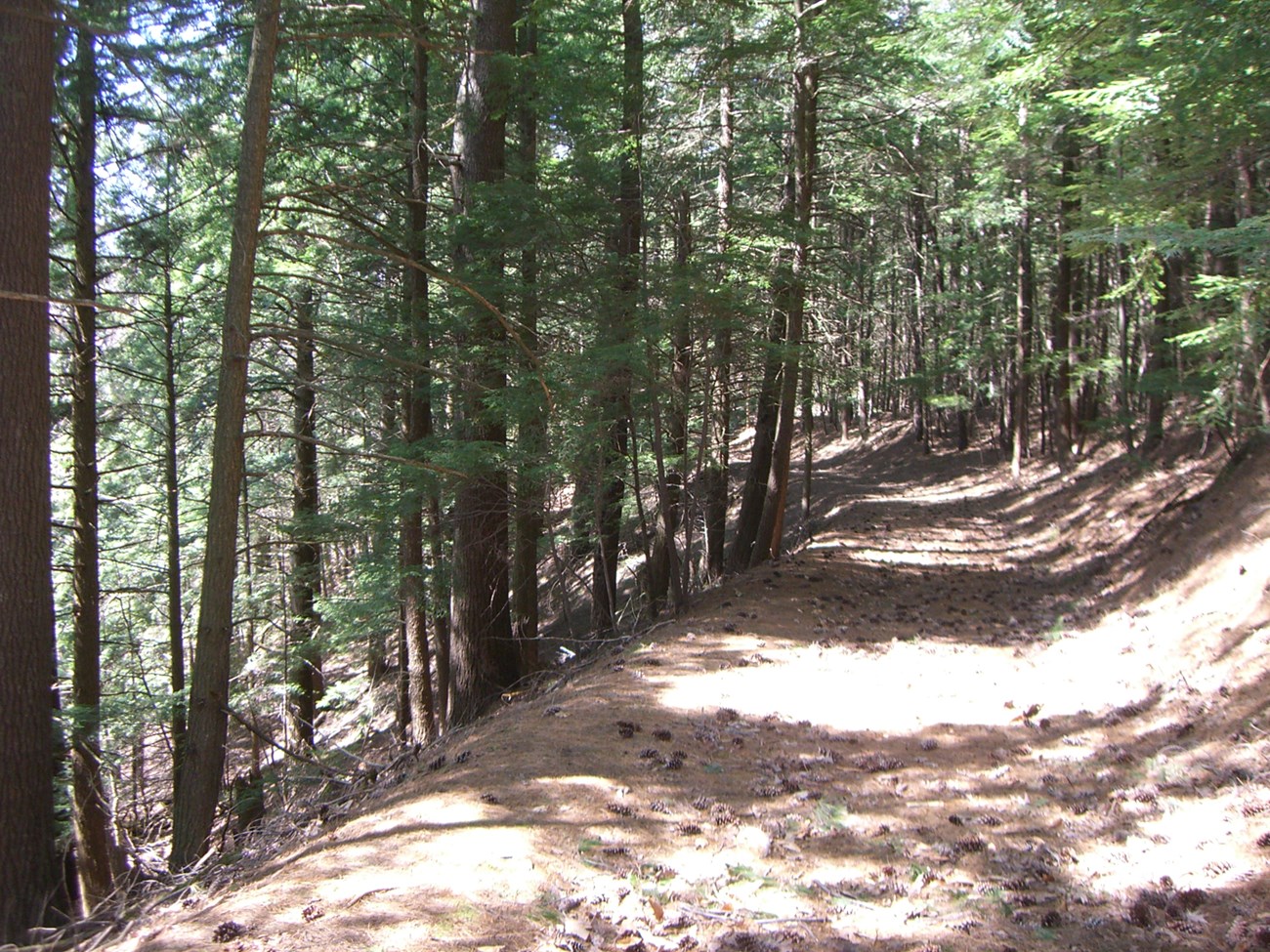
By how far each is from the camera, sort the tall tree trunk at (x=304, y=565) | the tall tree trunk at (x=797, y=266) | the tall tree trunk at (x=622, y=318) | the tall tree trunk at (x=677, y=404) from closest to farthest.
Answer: the tall tree trunk at (x=622, y=318) → the tall tree trunk at (x=677, y=404) → the tall tree trunk at (x=797, y=266) → the tall tree trunk at (x=304, y=565)

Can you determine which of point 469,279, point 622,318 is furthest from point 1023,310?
point 469,279

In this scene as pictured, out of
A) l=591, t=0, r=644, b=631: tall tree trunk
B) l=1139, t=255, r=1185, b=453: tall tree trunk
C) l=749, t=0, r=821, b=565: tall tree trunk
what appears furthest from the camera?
l=1139, t=255, r=1185, b=453: tall tree trunk

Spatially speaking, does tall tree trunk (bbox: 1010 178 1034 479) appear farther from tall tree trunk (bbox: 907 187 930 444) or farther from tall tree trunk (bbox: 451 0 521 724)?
tall tree trunk (bbox: 451 0 521 724)

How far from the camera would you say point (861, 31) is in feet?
39.2

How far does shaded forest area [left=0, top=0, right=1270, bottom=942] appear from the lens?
614 centimetres

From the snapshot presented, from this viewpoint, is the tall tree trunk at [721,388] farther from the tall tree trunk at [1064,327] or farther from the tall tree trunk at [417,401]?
the tall tree trunk at [1064,327]

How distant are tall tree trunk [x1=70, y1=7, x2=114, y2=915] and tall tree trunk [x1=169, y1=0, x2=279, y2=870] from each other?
3527mm

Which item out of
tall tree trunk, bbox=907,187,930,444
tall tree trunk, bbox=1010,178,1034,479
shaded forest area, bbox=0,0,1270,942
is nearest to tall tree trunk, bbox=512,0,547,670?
shaded forest area, bbox=0,0,1270,942

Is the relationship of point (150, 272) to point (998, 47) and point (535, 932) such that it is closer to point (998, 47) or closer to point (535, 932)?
point (535, 932)

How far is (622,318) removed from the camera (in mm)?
9562

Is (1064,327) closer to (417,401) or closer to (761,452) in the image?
(761,452)

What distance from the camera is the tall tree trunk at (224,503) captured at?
5.88 meters

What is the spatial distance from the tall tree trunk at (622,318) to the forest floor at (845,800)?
1.99 metres

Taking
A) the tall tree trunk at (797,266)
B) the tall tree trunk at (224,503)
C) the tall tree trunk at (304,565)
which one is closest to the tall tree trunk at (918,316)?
the tall tree trunk at (797,266)
